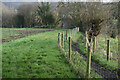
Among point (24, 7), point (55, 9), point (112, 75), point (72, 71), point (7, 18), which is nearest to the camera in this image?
point (72, 71)

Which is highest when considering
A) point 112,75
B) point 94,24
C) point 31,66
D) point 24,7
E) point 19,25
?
point 24,7

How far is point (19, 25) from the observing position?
130ft

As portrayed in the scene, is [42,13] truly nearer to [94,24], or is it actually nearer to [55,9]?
[55,9]

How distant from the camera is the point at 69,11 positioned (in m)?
36.2

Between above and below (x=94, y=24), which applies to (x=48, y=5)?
above

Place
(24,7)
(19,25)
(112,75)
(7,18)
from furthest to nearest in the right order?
(19,25) < (7,18) < (24,7) < (112,75)

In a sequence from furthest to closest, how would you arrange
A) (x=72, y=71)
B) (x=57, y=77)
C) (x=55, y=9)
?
1. (x=55, y=9)
2. (x=72, y=71)
3. (x=57, y=77)

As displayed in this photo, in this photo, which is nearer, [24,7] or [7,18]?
[24,7]

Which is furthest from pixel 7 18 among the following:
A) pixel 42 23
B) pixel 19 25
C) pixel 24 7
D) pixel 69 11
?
pixel 69 11

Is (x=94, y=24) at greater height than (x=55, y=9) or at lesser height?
lesser

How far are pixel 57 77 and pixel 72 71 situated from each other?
3.01ft

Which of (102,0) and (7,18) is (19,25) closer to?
(7,18)

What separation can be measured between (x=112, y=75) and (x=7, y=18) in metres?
34.6

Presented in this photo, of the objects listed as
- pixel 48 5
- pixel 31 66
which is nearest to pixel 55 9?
pixel 48 5
